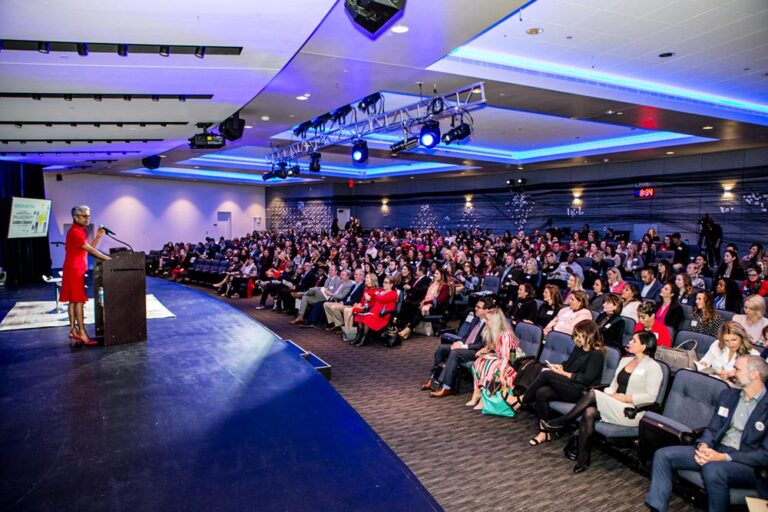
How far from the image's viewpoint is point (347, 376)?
5.87m

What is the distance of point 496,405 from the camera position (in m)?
4.63

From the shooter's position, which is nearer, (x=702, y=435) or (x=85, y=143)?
(x=702, y=435)

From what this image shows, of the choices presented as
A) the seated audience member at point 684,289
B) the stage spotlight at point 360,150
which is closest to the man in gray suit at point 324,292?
the stage spotlight at point 360,150

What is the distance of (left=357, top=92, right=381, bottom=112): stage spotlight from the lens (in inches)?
312

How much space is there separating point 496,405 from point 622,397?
50.3 inches


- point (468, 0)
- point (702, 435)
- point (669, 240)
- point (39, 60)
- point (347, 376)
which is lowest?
point (347, 376)

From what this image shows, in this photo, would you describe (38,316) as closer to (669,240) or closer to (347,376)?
(347,376)

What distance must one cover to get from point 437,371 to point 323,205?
62.7ft

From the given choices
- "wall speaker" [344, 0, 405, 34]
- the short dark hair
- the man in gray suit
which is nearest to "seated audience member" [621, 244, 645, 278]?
the man in gray suit

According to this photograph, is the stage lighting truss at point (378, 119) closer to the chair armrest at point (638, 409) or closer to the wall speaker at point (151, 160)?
the wall speaker at point (151, 160)

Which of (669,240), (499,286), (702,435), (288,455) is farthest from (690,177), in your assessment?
(288,455)

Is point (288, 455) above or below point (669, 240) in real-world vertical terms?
below

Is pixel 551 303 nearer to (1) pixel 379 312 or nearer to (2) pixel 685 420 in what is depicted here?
(1) pixel 379 312

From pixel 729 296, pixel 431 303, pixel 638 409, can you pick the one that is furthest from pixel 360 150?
pixel 638 409
